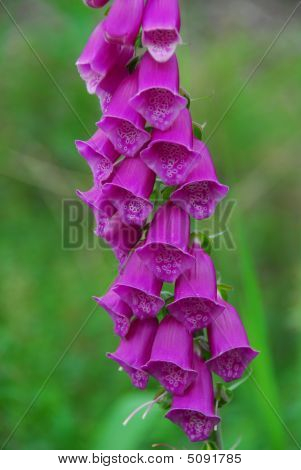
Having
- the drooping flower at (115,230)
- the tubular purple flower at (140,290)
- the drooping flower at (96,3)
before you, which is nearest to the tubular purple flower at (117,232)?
the drooping flower at (115,230)

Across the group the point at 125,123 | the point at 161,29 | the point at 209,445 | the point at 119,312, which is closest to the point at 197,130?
the point at 125,123

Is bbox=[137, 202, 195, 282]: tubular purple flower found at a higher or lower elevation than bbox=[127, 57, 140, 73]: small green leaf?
lower

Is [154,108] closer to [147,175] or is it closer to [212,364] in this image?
[147,175]

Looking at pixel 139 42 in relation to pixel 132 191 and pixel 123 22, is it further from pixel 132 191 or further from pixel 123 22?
pixel 132 191

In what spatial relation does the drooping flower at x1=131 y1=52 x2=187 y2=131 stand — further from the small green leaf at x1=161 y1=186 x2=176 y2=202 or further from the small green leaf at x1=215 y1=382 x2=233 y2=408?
the small green leaf at x1=215 y1=382 x2=233 y2=408

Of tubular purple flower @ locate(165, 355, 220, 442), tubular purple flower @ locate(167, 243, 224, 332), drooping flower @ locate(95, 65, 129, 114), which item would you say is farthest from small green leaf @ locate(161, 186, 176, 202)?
tubular purple flower @ locate(165, 355, 220, 442)

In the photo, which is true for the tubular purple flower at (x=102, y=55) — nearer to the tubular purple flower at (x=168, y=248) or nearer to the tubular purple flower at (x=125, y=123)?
the tubular purple flower at (x=125, y=123)
